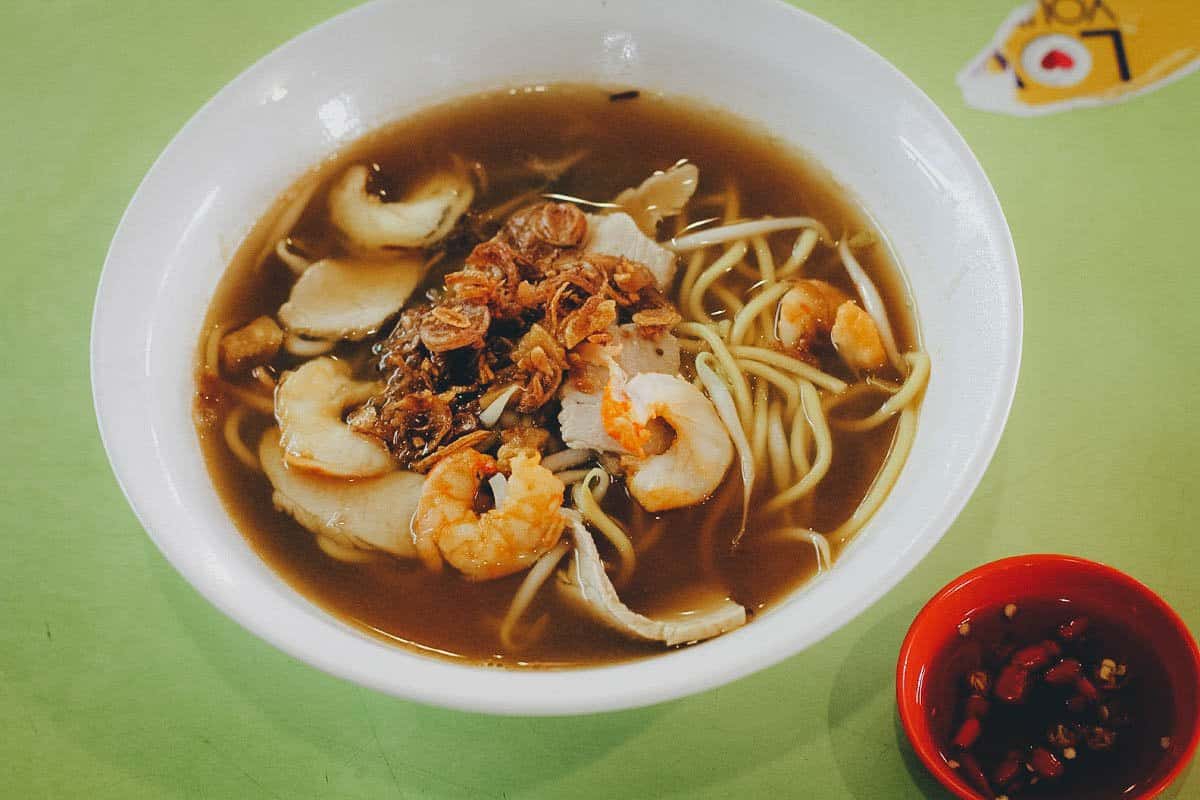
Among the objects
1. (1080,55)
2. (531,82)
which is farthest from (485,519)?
(1080,55)

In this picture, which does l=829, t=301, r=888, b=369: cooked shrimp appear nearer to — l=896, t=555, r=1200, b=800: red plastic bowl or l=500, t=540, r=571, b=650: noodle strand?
l=896, t=555, r=1200, b=800: red plastic bowl

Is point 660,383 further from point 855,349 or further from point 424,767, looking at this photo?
point 424,767

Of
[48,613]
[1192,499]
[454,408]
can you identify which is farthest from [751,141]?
[48,613]

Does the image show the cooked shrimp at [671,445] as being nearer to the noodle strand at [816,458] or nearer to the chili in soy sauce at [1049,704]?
the noodle strand at [816,458]

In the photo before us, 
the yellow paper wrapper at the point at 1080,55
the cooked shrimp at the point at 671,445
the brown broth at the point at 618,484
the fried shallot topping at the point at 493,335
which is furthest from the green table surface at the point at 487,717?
the fried shallot topping at the point at 493,335

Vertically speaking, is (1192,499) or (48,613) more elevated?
(1192,499)

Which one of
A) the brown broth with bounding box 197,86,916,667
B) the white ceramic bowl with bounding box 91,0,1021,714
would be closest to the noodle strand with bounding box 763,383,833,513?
the brown broth with bounding box 197,86,916,667
